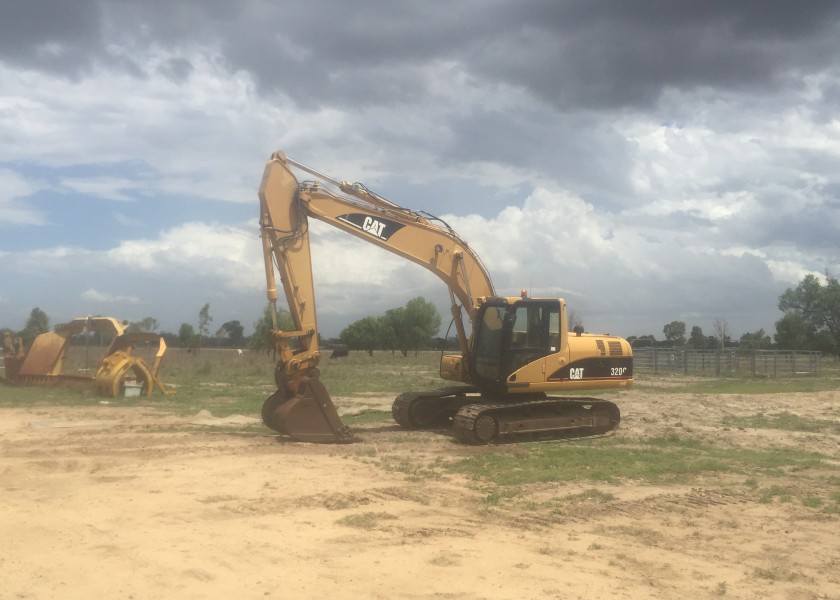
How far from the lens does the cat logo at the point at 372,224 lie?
48.3 ft

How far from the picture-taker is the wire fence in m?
37.8

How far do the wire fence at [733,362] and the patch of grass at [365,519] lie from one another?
30444mm

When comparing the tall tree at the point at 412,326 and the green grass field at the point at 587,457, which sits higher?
the tall tree at the point at 412,326

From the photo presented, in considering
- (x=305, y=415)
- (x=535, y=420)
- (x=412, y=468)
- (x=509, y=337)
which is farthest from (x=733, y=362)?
(x=412, y=468)

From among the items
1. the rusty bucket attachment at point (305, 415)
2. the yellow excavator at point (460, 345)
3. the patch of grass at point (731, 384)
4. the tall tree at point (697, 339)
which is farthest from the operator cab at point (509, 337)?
the tall tree at point (697, 339)

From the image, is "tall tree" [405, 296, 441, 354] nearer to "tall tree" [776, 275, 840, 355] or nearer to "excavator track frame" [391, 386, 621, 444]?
"tall tree" [776, 275, 840, 355]

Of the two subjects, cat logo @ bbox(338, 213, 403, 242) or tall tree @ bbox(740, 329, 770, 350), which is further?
tall tree @ bbox(740, 329, 770, 350)

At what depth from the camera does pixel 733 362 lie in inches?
1544

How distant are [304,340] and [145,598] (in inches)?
327

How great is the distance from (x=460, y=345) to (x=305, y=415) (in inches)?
140

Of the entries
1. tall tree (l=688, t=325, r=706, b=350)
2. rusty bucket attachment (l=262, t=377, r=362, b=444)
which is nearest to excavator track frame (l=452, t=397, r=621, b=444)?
rusty bucket attachment (l=262, t=377, r=362, b=444)

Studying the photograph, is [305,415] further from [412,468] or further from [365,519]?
[365,519]

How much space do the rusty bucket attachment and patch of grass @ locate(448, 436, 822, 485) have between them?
2.47m

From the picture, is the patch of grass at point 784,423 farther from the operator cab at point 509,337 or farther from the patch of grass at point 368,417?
the patch of grass at point 368,417
